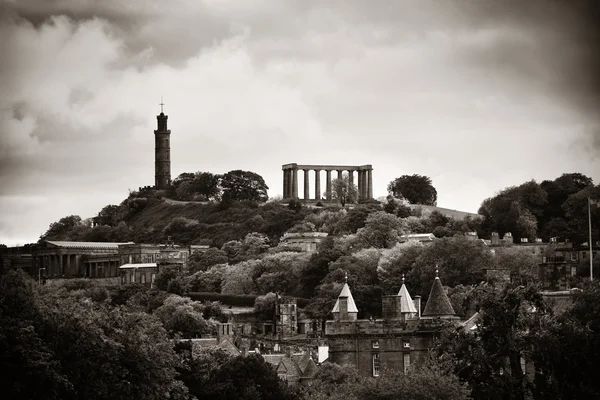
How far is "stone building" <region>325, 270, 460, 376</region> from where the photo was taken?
251 feet

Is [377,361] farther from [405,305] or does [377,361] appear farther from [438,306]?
[405,305]

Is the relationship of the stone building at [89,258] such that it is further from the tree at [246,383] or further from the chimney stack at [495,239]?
the tree at [246,383]

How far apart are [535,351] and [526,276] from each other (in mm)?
4920

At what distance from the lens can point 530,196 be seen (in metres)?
162

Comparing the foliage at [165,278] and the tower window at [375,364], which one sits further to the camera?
the foliage at [165,278]

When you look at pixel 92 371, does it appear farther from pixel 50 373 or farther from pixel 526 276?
pixel 526 276

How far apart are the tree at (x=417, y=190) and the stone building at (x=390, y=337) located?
373ft

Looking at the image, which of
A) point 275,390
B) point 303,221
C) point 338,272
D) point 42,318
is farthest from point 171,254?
point 42,318

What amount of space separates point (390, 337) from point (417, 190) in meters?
118

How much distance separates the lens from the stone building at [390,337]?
76625mm

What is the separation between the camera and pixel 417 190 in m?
194

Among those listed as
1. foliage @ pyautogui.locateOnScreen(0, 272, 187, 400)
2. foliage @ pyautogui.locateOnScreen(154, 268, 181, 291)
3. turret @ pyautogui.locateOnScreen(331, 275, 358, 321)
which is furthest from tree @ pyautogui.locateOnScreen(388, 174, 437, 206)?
foliage @ pyautogui.locateOnScreen(0, 272, 187, 400)

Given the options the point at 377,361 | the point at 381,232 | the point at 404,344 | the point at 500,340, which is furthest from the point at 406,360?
the point at 381,232

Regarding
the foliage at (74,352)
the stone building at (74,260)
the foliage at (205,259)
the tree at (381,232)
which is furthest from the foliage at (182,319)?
the stone building at (74,260)
